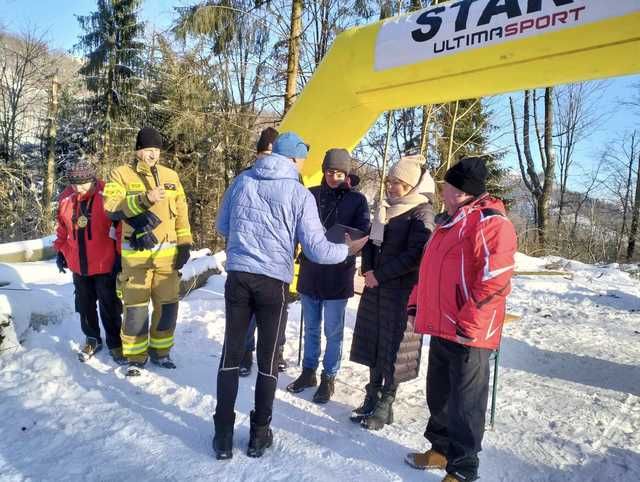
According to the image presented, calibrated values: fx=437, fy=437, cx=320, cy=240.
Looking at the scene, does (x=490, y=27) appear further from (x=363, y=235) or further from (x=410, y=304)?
(x=410, y=304)

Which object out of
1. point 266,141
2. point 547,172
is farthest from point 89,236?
point 547,172

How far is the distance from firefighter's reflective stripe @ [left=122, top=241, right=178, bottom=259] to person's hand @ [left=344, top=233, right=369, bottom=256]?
1539mm

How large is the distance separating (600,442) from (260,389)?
2.26 m

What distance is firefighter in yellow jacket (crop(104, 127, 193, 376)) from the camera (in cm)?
337

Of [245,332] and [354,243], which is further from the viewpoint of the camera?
[354,243]

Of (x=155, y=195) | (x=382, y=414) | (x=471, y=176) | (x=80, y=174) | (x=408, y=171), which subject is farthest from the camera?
(x=80, y=174)

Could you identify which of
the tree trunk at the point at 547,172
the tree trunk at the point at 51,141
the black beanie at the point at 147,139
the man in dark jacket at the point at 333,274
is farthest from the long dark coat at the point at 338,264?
the tree trunk at the point at 51,141

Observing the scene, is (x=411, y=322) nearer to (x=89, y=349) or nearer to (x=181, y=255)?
(x=181, y=255)

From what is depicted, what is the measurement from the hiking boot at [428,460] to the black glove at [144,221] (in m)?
2.45

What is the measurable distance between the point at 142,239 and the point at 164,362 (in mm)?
1097

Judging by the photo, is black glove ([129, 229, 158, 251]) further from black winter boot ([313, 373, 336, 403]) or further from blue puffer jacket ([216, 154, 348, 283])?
black winter boot ([313, 373, 336, 403])

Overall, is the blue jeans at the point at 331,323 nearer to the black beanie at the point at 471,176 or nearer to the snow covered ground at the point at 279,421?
the snow covered ground at the point at 279,421

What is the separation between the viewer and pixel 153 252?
138 inches

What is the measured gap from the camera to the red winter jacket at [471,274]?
2.18 meters
